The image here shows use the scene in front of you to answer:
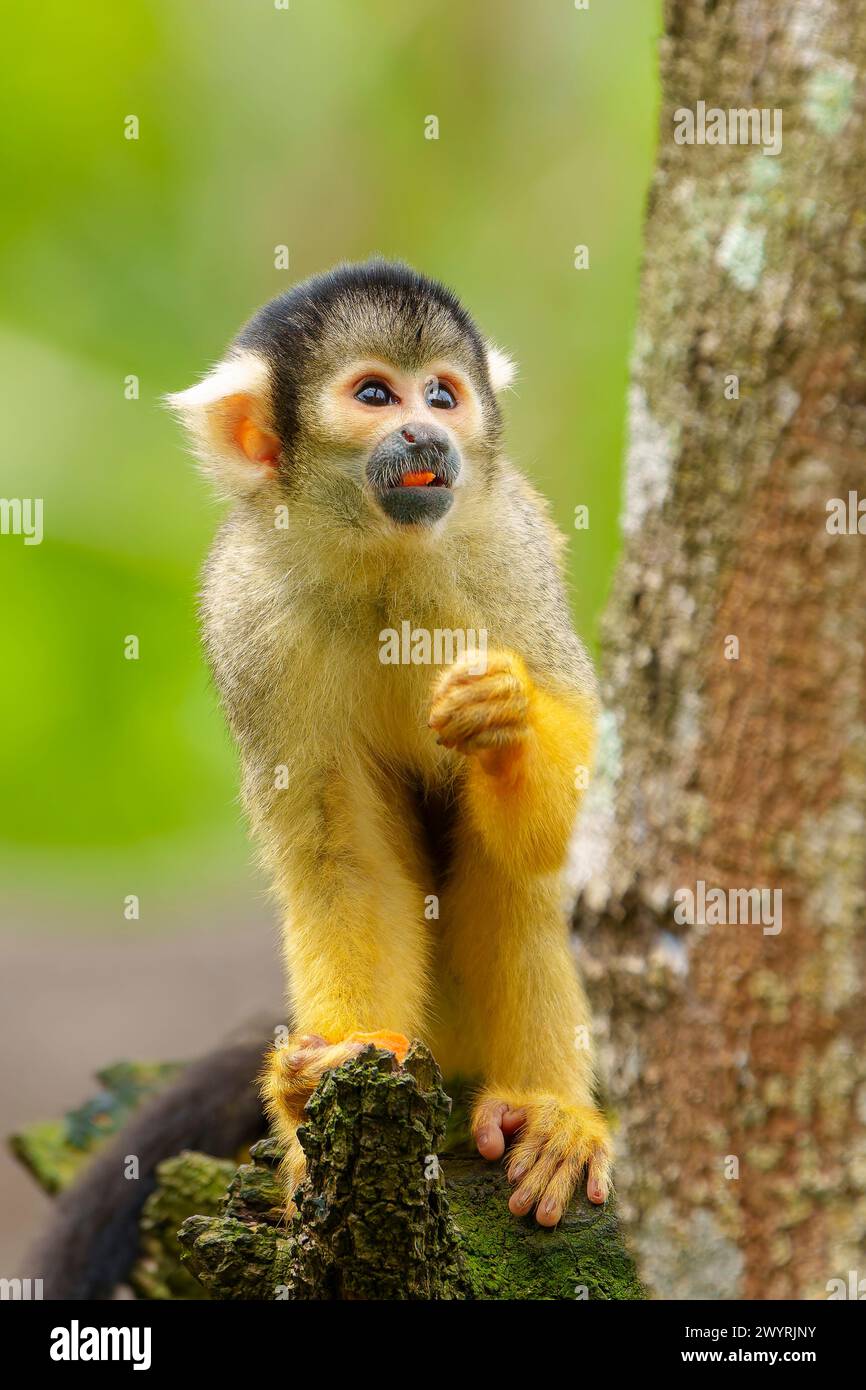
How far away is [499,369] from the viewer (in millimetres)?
3906

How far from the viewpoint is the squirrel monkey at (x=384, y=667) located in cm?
331

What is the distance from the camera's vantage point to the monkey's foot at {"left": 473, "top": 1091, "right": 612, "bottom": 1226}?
9.71 ft

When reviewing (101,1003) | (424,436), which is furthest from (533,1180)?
(101,1003)

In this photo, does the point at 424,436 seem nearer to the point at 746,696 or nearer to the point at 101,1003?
the point at 746,696

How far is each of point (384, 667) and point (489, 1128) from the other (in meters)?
1.13

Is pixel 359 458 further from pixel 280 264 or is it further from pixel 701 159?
pixel 280 264

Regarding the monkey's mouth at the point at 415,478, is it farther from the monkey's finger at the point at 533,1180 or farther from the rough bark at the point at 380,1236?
the monkey's finger at the point at 533,1180

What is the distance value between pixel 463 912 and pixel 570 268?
3.72 m

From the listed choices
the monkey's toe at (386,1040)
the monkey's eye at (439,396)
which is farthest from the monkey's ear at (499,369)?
the monkey's toe at (386,1040)

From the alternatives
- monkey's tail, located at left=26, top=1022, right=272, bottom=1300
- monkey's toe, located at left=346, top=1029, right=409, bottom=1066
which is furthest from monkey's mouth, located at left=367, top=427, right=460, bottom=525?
monkey's tail, located at left=26, top=1022, right=272, bottom=1300

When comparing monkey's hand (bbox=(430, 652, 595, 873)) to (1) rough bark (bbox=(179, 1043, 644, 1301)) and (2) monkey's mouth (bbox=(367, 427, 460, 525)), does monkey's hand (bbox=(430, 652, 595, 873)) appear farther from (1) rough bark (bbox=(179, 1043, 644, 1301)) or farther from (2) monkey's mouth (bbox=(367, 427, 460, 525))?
(1) rough bark (bbox=(179, 1043, 644, 1301))

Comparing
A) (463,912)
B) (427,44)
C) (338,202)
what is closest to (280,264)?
(338,202)

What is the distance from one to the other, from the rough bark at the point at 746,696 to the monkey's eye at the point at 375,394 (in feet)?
5.79
